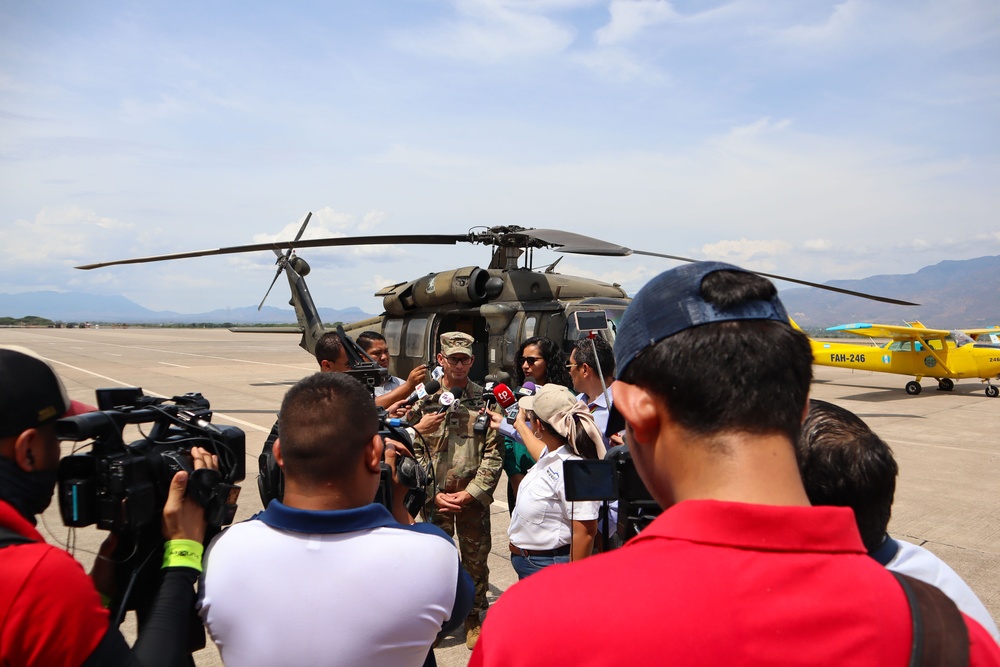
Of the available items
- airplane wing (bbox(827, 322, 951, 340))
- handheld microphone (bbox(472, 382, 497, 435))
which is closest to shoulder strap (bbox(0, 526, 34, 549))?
handheld microphone (bbox(472, 382, 497, 435))

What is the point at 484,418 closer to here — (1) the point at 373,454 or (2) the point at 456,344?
(2) the point at 456,344

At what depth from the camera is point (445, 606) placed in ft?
5.62

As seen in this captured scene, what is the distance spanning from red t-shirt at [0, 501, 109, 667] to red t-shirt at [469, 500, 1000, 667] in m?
0.93

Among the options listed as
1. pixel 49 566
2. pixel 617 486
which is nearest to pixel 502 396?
pixel 617 486

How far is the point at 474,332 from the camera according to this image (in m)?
9.75

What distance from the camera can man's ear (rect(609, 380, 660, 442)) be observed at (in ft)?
3.34

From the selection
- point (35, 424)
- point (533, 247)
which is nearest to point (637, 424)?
point (35, 424)

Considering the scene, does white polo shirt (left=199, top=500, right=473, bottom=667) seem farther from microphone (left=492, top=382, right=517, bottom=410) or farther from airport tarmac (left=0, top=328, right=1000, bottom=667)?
microphone (left=492, top=382, right=517, bottom=410)

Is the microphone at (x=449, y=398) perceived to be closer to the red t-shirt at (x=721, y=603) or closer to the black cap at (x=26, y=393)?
the black cap at (x=26, y=393)

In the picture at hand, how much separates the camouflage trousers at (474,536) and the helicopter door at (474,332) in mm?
5072

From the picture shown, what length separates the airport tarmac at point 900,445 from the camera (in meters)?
4.92

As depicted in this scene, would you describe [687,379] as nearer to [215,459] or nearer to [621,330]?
[621,330]

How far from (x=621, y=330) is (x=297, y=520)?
1014 millimetres

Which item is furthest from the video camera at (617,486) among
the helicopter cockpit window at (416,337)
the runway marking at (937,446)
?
the runway marking at (937,446)
